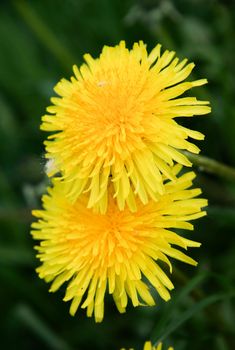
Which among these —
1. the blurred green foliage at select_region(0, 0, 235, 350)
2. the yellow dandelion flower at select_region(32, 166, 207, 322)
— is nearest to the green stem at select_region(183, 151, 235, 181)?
the yellow dandelion flower at select_region(32, 166, 207, 322)

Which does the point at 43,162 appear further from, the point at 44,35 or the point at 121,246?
the point at 44,35

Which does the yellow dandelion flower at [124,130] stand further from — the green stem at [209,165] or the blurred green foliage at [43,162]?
the blurred green foliage at [43,162]

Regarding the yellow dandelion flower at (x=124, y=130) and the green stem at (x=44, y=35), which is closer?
the yellow dandelion flower at (x=124, y=130)

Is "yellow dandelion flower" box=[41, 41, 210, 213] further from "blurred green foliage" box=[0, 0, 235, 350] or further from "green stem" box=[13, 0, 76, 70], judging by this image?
"green stem" box=[13, 0, 76, 70]

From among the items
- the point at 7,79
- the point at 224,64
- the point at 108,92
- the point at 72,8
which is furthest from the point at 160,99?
the point at 7,79

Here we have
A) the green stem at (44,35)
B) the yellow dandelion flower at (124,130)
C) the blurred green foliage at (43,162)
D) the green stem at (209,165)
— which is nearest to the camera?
the yellow dandelion flower at (124,130)

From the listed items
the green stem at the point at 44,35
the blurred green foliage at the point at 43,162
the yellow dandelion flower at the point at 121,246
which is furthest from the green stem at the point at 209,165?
the green stem at the point at 44,35
